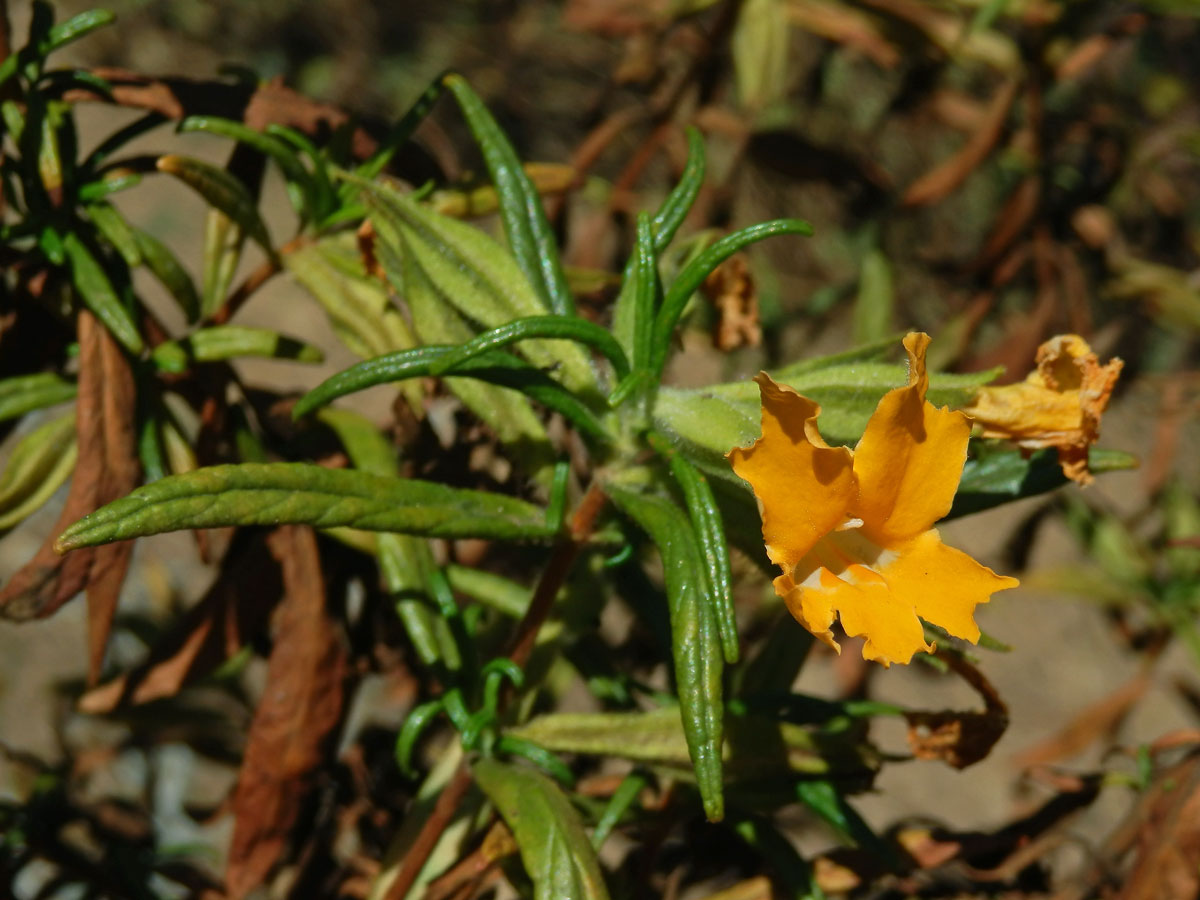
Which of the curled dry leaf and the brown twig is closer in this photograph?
the brown twig

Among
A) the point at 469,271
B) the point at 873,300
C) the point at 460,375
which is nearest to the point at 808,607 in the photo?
the point at 460,375

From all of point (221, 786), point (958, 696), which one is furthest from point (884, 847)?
point (958, 696)

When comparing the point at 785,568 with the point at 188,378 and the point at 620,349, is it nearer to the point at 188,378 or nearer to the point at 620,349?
the point at 620,349

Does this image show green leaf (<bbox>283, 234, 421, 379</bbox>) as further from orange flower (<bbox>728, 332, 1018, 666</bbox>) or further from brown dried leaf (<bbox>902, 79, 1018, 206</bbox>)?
brown dried leaf (<bbox>902, 79, 1018, 206</bbox>)

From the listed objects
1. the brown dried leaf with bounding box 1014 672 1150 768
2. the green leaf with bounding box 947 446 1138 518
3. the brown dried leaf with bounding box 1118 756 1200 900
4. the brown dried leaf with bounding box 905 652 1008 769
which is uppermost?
the green leaf with bounding box 947 446 1138 518

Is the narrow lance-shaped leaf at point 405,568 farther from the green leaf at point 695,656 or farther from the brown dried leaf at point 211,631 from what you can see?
the green leaf at point 695,656

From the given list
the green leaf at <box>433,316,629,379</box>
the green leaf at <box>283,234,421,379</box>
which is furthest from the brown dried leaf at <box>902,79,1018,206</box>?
the green leaf at <box>433,316,629,379</box>

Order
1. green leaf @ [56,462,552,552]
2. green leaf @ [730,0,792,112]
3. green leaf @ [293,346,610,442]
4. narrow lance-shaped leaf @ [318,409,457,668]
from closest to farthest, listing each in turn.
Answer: green leaf @ [56,462,552,552] < green leaf @ [293,346,610,442] < narrow lance-shaped leaf @ [318,409,457,668] < green leaf @ [730,0,792,112]

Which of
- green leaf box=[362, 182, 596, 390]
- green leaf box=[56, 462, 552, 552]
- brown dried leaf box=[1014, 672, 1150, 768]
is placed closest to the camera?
green leaf box=[56, 462, 552, 552]
